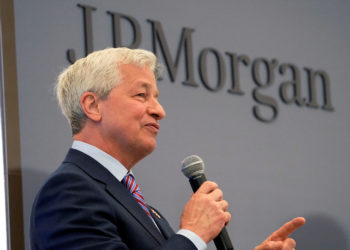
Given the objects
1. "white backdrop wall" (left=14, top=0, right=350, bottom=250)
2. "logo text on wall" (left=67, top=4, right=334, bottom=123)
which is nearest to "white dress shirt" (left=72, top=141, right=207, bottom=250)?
"white backdrop wall" (left=14, top=0, right=350, bottom=250)

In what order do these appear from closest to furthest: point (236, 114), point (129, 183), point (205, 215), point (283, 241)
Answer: point (205, 215), point (129, 183), point (283, 241), point (236, 114)

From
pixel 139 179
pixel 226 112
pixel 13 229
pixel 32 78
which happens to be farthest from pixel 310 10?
pixel 13 229

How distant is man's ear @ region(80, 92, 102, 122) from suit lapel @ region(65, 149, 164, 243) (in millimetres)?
164

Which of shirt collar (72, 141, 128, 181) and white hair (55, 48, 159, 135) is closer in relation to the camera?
shirt collar (72, 141, 128, 181)

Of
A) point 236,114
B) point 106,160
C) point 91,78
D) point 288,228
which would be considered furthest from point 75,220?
point 236,114

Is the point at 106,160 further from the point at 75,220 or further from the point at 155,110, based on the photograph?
the point at 75,220

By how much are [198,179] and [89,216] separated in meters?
0.37

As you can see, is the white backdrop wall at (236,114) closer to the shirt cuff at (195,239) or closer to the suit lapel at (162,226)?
the suit lapel at (162,226)

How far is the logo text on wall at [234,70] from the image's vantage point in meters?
3.17

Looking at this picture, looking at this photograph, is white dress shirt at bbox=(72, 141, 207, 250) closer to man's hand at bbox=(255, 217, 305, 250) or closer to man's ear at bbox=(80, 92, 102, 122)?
man's ear at bbox=(80, 92, 102, 122)

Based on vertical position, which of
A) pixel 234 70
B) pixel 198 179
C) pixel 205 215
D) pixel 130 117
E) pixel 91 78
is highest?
pixel 234 70

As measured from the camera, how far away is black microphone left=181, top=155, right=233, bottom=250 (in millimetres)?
1697

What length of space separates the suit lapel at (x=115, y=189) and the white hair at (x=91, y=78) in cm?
18

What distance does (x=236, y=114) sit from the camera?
11.8 ft
